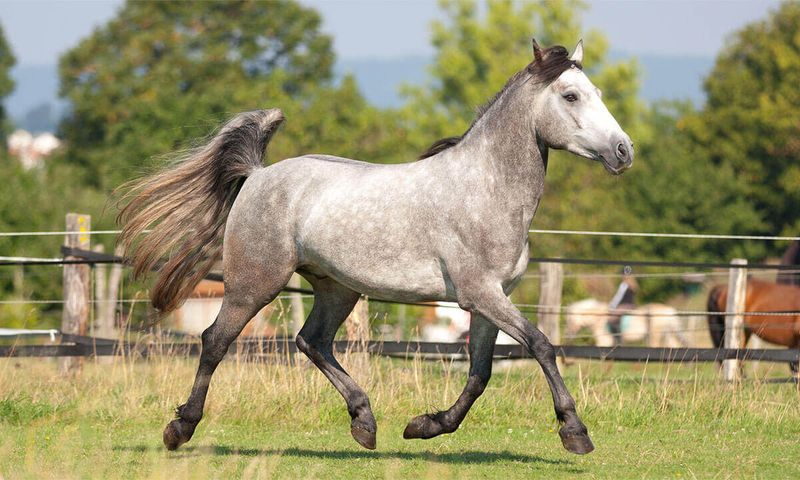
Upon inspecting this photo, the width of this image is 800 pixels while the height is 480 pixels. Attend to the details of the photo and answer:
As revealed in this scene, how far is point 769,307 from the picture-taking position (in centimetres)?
1430

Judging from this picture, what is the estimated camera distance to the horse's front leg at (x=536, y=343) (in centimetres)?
584

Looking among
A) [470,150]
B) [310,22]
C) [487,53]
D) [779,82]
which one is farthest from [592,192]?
[470,150]

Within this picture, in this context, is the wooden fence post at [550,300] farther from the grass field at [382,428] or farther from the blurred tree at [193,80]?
the blurred tree at [193,80]

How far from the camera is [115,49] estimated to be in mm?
48406

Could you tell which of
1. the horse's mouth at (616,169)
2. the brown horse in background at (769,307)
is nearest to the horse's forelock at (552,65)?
the horse's mouth at (616,169)

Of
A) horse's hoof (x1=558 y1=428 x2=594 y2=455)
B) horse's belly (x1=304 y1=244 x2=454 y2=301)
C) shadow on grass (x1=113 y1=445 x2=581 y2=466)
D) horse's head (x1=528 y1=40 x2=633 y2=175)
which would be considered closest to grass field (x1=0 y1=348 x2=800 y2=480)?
shadow on grass (x1=113 y1=445 x2=581 y2=466)

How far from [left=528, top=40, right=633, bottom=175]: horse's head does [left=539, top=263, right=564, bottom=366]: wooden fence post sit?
615cm

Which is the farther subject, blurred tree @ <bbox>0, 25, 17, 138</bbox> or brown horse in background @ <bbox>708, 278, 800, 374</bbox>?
blurred tree @ <bbox>0, 25, 17, 138</bbox>

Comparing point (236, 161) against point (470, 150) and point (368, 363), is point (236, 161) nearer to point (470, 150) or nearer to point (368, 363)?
point (470, 150)

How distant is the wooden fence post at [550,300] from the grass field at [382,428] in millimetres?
2331

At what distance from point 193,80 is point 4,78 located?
20765 mm

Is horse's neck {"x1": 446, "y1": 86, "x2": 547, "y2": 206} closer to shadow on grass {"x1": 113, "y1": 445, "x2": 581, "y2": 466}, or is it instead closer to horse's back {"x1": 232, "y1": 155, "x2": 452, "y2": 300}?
horse's back {"x1": 232, "y1": 155, "x2": 452, "y2": 300}

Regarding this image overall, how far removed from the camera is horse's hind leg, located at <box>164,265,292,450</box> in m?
6.75

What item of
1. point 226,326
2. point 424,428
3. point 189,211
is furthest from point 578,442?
point 189,211
